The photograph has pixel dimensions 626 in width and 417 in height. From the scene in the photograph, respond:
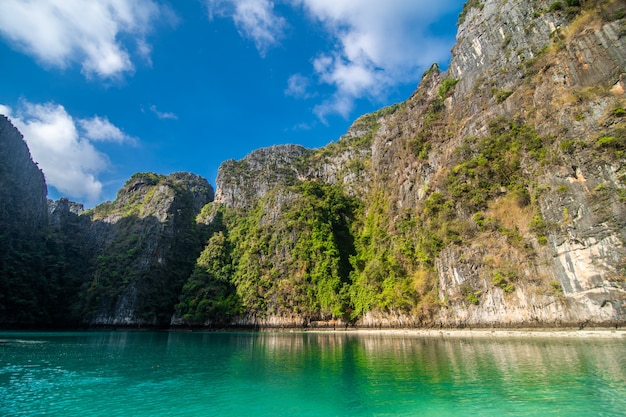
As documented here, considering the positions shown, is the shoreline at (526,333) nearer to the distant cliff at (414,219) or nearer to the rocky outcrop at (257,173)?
the distant cliff at (414,219)

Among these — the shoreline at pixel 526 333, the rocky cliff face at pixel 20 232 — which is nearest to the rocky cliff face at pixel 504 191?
the shoreline at pixel 526 333

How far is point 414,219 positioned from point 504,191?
1615 centimetres

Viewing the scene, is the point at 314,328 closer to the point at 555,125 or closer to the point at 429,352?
the point at 429,352

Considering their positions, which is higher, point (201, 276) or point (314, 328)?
point (201, 276)

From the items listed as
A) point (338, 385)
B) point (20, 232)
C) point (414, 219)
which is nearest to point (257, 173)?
point (20, 232)

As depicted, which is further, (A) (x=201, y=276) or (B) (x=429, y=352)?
(A) (x=201, y=276)

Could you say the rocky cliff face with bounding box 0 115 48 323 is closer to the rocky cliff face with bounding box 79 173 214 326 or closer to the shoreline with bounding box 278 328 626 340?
the rocky cliff face with bounding box 79 173 214 326

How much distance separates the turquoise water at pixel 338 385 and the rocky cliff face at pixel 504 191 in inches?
444

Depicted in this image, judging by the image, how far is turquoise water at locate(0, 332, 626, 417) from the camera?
37.3ft

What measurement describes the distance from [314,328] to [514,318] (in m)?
35.8

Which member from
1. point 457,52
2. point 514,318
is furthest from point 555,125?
point 457,52

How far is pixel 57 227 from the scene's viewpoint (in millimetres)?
98062

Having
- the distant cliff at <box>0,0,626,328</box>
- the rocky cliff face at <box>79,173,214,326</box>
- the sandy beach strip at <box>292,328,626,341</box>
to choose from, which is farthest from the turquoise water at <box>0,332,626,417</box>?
the rocky cliff face at <box>79,173,214,326</box>

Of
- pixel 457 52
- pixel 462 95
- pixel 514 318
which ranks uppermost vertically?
pixel 457 52
